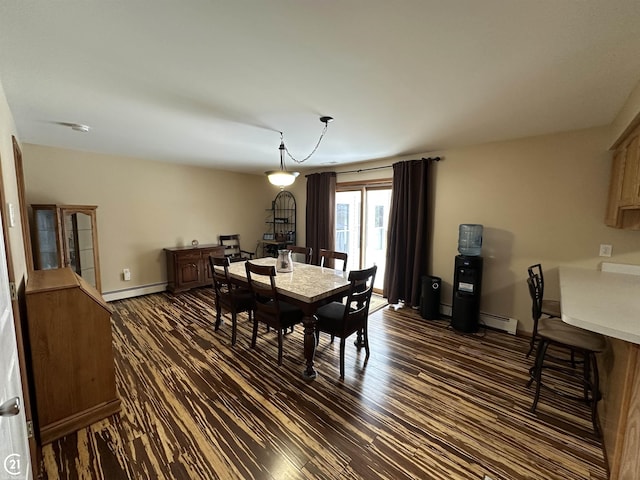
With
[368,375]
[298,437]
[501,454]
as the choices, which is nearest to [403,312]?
[368,375]

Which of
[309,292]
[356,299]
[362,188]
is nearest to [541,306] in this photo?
[356,299]

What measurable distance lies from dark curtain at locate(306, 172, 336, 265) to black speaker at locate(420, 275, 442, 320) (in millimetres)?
1938

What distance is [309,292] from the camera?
237cm

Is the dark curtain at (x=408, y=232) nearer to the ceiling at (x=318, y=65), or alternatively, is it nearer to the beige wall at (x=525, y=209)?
the beige wall at (x=525, y=209)

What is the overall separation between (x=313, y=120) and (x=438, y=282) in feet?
8.86

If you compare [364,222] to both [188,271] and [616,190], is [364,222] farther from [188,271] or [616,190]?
[188,271]

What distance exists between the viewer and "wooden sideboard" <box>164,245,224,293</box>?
15.3 feet

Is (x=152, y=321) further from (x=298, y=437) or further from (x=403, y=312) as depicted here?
(x=403, y=312)

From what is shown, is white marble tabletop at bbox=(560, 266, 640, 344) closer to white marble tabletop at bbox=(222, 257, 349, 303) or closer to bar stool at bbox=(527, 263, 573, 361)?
bar stool at bbox=(527, 263, 573, 361)

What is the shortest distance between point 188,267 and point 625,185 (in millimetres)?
5647

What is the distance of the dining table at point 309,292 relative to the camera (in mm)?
2348

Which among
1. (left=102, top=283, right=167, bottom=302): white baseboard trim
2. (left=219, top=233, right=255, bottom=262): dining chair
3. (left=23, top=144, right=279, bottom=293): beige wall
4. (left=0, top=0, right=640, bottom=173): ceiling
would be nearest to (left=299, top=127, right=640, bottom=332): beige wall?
(left=0, top=0, right=640, bottom=173): ceiling

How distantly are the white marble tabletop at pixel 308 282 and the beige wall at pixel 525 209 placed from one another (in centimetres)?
192

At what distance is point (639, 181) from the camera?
1954 millimetres
